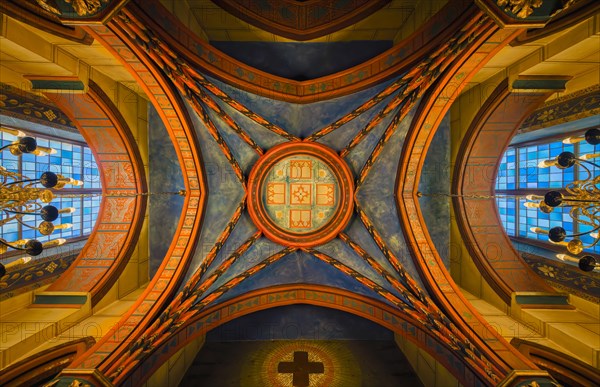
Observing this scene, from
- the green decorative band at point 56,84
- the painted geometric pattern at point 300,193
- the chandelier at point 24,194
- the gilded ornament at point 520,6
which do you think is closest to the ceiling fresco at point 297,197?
the painted geometric pattern at point 300,193

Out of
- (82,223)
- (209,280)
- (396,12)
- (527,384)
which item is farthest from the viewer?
A: (82,223)

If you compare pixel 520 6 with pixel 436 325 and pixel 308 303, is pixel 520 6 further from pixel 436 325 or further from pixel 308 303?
pixel 308 303

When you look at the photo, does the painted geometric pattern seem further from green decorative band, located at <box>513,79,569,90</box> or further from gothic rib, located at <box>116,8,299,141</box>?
green decorative band, located at <box>513,79,569,90</box>

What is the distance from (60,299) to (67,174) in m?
5.21

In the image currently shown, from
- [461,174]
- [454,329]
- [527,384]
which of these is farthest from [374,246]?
[527,384]

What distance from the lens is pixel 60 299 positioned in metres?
7.32

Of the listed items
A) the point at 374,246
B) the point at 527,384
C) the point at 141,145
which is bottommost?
the point at 527,384

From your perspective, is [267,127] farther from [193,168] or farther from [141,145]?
[141,145]

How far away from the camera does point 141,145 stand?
9.21 meters

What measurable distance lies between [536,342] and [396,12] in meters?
9.04

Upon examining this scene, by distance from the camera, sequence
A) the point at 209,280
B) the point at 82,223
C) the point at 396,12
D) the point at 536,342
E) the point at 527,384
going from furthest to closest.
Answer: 1. the point at 82,223
2. the point at 396,12
3. the point at 209,280
4. the point at 536,342
5. the point at 527,384

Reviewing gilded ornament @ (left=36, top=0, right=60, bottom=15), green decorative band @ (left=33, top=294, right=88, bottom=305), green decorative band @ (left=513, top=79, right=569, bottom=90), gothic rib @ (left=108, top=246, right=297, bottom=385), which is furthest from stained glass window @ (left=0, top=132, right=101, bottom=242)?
green decorative band @ (left=513, top=79, right=569, bottom=90)

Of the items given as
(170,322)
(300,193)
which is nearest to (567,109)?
(300,193)

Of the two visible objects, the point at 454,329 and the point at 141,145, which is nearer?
the point at 454,329
